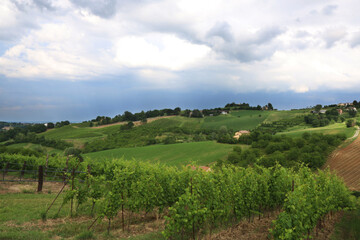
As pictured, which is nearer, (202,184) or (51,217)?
(202,184)

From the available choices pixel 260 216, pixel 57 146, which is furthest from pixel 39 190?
pixel 57 146

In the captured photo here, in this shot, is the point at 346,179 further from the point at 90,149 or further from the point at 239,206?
the point at 90,149

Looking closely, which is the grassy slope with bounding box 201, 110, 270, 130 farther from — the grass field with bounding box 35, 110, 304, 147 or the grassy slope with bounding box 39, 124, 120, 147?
the grassy slope with bounding box 39, 124, 120, 147

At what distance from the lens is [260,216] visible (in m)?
11.1

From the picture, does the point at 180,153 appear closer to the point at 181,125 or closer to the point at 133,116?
the point at 181,125

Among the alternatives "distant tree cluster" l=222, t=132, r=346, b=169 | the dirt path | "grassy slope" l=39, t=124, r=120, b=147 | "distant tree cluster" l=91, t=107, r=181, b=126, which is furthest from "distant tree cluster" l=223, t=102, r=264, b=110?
the dirt path

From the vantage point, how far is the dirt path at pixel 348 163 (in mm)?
34031

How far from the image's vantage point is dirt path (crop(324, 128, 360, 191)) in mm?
34031

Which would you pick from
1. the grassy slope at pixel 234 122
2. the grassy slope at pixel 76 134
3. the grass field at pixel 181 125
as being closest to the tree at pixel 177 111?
the grass field at pixel 181 125

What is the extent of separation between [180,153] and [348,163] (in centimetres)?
3791

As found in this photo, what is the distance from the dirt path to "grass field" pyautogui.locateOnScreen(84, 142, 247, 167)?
2322cm

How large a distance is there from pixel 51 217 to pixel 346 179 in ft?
135

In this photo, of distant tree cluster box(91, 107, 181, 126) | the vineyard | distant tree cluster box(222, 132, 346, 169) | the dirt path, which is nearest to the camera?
the vineyard

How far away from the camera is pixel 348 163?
1576 inches
